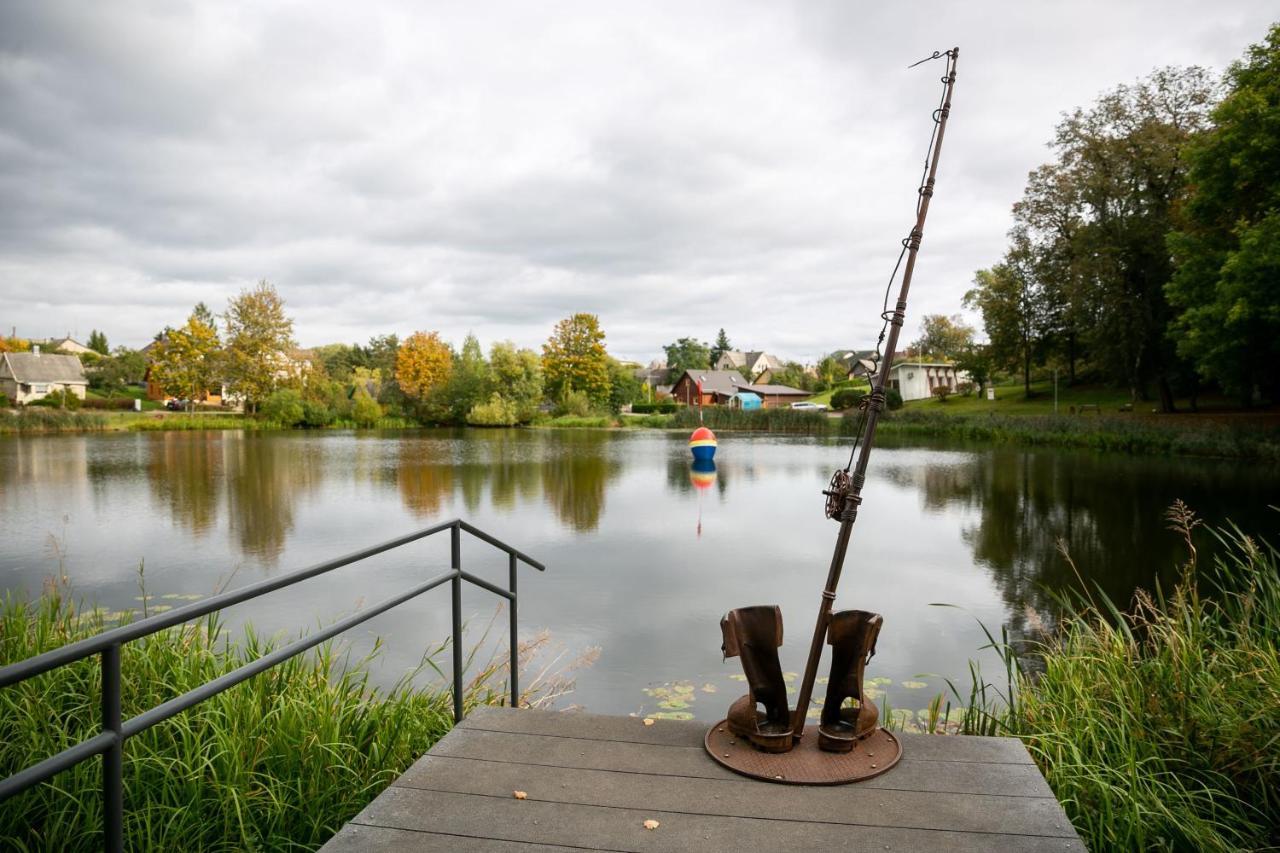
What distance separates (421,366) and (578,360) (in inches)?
464

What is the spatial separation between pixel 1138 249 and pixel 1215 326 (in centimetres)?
1138

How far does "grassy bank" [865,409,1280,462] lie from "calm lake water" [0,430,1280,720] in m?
1.68

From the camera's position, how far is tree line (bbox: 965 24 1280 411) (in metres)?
21.1

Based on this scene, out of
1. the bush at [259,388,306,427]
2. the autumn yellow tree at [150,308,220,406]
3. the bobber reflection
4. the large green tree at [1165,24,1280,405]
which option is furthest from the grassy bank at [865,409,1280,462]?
the autumn yellow tree at [150,308,220,406]

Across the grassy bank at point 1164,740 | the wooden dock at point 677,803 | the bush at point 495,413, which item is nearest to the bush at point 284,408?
the bush at point 495,413

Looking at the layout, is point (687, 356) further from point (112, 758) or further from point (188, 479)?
point (112, 758)

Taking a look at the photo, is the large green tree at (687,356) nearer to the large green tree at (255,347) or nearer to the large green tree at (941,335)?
the large green tree at (941,335)

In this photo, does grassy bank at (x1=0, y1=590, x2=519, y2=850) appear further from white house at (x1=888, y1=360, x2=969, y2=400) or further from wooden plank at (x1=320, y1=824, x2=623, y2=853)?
white house at (x1=888, y1=360, x2=969, y2=400)

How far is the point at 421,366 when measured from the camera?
58312 millimetres

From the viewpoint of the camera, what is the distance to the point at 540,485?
18.9m

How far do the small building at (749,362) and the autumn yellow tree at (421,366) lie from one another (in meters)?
50.3

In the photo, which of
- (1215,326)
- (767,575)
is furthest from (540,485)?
(1215,326)

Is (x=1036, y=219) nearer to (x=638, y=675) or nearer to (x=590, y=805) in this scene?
(x=638, y=675)

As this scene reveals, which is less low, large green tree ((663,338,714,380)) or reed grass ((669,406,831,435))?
large green tree ((663,338,714,380))
